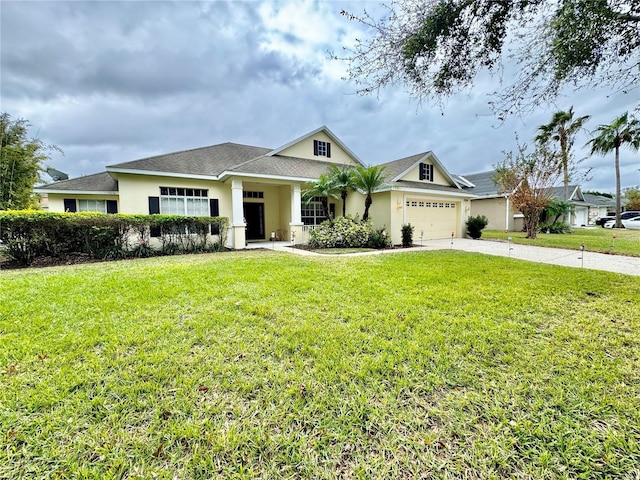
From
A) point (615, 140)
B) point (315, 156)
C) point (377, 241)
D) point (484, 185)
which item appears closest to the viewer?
point (377, 241)

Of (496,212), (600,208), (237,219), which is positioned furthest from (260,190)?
(600,208)

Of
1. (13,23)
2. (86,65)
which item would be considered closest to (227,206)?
(86,65)

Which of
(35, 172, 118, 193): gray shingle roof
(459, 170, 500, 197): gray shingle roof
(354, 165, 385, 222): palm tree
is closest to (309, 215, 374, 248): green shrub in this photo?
(354, 165, 385, 222): palm tree

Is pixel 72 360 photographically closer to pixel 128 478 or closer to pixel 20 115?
pixel 128 478

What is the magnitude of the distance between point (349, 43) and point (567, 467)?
5566 millimetres

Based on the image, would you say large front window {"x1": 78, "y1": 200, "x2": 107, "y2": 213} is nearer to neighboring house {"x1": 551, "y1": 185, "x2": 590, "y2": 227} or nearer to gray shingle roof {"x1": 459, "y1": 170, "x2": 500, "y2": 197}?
gray shingle roof {"x1": 459, "y1": 170, "x2": 500, "y2": 197}

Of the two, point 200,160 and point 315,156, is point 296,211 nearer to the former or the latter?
point 315,156

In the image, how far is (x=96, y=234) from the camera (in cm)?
901

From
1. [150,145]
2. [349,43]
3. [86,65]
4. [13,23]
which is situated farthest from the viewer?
[150,145]

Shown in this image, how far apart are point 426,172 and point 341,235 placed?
8.66 m

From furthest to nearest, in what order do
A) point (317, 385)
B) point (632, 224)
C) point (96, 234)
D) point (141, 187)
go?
point (632, 224)
point (141, 187)
point (96, 234)
point (317, 385)

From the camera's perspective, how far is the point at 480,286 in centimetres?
567

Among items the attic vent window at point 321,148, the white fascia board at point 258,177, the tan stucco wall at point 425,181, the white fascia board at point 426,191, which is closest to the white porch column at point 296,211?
the white fascia board at point 258,177

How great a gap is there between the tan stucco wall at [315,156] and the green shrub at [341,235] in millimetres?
6113
